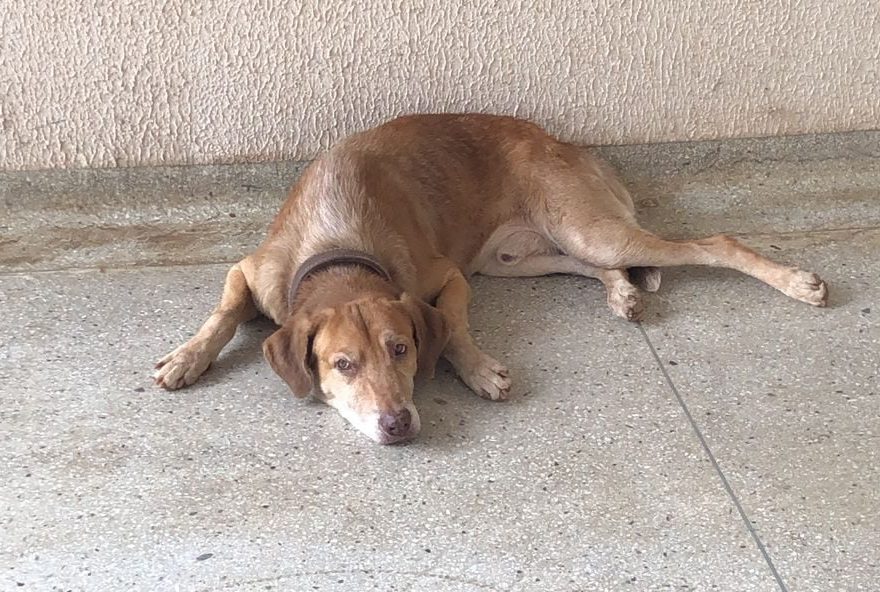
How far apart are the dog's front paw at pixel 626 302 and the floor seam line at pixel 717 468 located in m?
0.05

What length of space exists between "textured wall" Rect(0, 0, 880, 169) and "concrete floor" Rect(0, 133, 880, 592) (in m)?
0.22

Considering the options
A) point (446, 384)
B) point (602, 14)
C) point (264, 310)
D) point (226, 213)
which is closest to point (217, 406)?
point (264, 310)

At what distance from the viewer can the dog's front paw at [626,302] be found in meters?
3.58

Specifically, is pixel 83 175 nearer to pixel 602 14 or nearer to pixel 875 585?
pixel 602 14

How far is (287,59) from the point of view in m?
4.01

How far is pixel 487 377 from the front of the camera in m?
3.20

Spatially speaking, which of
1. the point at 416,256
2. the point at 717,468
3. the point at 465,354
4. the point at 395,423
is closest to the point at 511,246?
the point at 416,256

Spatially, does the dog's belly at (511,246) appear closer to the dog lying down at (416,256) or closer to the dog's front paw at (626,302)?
the dog lying down at (416,256)

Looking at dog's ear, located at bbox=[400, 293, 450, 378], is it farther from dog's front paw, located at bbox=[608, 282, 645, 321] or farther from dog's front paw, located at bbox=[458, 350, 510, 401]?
dog's front paw, located at bbox=[608, 282, 645, 321]

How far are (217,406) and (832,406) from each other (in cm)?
195

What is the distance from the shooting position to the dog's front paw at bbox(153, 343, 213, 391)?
3.19m

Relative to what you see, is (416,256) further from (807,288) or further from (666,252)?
(807,288)

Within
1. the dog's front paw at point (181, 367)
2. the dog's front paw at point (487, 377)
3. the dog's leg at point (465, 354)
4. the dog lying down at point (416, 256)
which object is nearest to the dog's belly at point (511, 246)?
the dog lying down at point (416, 256)

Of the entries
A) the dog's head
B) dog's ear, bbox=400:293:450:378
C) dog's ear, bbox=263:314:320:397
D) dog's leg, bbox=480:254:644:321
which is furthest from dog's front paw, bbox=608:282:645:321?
dog's ear, bbox=263:314:320:397
